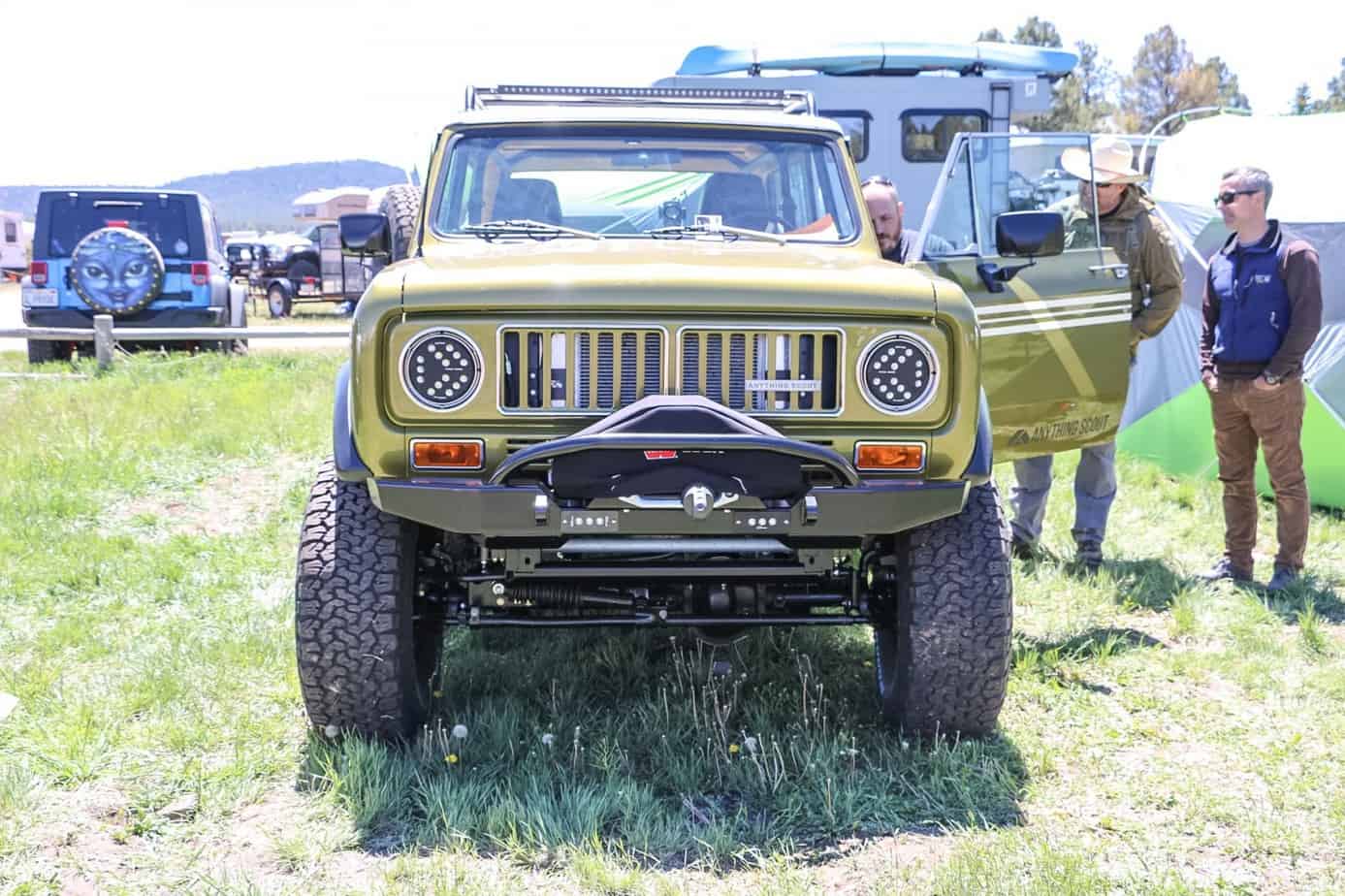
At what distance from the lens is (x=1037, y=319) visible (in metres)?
5.39

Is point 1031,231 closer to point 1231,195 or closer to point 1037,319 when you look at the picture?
point 1037,319

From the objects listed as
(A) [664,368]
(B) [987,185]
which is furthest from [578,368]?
(B) [987,185]

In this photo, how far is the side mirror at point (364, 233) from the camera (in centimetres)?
477

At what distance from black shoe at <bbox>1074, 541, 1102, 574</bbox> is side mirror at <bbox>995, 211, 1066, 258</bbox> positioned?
2.06m

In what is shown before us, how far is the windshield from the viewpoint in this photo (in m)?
4.63

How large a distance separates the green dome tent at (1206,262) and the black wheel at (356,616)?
545 centimetres

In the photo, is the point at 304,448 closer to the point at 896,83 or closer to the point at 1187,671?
the point at 1187,671

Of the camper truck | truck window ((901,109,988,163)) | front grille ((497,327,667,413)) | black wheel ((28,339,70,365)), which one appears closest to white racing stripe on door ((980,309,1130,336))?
front grille ((497,327,667,413))

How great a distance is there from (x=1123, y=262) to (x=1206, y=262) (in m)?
2.50

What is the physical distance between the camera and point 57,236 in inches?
531

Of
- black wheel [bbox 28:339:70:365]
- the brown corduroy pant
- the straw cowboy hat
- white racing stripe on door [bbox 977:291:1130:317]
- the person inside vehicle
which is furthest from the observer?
black wheel [bbox 28:339:70:365]

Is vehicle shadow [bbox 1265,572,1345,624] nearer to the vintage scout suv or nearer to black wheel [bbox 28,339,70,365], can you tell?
the vintage scout suv

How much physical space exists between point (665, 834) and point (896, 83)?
1291cm

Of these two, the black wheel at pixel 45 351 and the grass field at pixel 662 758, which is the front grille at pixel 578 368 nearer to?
the grass field at pixel 662 758
